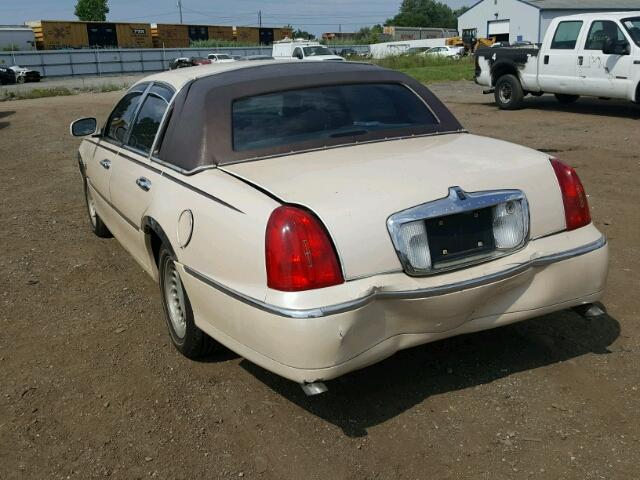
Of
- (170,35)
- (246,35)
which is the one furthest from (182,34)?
(246,35)

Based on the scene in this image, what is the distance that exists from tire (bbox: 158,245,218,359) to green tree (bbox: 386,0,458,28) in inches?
5427

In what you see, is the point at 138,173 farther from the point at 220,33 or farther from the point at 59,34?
the point at 220,33

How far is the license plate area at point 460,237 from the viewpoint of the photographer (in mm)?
2971

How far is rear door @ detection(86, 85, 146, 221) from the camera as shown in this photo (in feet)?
16.0

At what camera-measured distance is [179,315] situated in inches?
152

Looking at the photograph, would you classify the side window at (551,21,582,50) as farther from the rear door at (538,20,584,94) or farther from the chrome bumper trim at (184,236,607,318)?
the chrome bumper trim at (184,236,607,318)

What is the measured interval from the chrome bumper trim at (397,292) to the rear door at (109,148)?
1.89 metres

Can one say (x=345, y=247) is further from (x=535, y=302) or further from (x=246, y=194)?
(x=535, y=302)

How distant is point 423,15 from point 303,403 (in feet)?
469

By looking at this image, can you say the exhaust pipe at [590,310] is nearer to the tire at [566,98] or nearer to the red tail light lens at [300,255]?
the red tail light lens at [300,255]

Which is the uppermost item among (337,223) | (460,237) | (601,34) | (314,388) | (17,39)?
(601,34)

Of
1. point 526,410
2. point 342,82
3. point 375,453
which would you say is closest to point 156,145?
point 342,82

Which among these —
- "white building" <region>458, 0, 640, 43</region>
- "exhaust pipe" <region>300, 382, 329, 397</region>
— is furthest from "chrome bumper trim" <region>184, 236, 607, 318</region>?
"white building" <region>458, 0, 640, 43</region>

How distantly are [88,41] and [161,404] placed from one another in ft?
220
